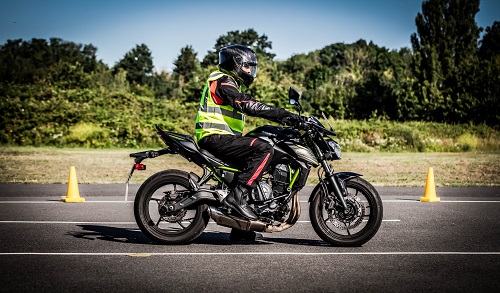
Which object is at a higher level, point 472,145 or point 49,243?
point 472,145

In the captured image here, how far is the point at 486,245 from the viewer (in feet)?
25.1

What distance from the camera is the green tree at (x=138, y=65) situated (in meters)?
88.7

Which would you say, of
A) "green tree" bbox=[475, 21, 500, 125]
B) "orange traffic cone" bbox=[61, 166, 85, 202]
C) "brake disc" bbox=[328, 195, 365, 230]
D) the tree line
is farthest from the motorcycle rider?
"green tree" bbox=[475, 21, 500, 125]

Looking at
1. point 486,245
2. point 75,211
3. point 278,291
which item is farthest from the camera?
point 75,211

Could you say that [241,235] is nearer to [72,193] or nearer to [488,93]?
[72,193]

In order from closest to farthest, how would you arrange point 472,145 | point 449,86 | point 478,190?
point 478,190 < point 472,145 < point 449,86

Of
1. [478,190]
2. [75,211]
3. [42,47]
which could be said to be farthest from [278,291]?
[42,47]

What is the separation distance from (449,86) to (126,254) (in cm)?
3725

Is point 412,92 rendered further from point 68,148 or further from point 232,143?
point 232,143

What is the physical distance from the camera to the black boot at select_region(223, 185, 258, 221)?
7.35 meters

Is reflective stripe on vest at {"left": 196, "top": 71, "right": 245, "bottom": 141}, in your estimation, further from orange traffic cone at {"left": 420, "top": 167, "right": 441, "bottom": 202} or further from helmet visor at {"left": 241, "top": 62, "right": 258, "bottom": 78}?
orange traffic cone at {"left": 420, "top": 167, "right": 441, "bottom": 202}

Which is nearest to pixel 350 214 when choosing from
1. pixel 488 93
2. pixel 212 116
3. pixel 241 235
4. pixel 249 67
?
pixel 241 235

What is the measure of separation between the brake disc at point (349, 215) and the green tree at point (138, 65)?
80134 millimetres

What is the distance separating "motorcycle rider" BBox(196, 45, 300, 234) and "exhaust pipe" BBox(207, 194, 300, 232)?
89 millimetres
